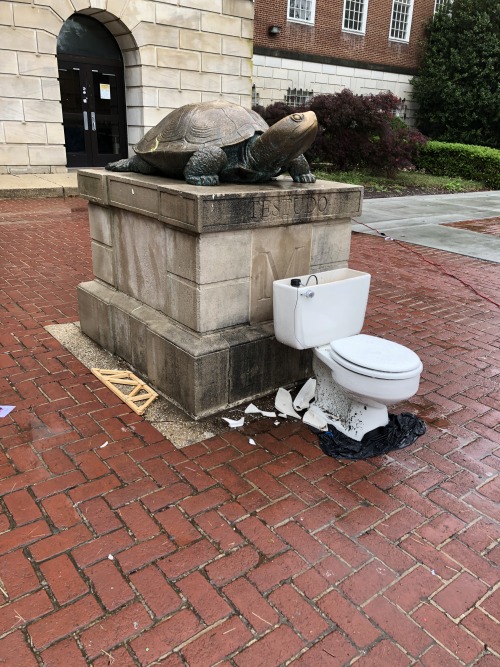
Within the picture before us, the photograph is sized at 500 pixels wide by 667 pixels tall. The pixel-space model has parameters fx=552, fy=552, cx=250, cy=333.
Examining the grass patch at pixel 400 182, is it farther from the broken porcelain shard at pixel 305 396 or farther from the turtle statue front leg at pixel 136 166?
the broken porcelain shard at pixel 305 396

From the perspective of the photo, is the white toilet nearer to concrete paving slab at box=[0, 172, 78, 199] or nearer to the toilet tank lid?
the toilet tank lid

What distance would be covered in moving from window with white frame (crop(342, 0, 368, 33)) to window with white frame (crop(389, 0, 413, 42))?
1.79 m

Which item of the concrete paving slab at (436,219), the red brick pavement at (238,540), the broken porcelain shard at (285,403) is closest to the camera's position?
the red brick pavement at (238,540)

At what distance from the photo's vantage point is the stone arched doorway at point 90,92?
14844mm

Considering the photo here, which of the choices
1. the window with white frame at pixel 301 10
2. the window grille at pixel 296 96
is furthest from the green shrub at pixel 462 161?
the window with white frame at pixel 301 10

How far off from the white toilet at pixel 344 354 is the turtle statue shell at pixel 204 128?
3.48 ft

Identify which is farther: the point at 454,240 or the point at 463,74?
the point at 463,74

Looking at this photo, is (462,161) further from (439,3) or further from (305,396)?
(305,396)

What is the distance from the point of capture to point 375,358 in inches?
128

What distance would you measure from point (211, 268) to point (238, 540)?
1689 millimetres

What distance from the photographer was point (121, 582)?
Answer: 2414mm

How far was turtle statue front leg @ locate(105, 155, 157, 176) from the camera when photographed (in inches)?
168

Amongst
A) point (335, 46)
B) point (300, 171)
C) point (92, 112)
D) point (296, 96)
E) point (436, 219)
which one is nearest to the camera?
point (300, 171)

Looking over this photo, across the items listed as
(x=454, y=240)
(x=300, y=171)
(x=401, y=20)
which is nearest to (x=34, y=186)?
(x=454, y=240)
